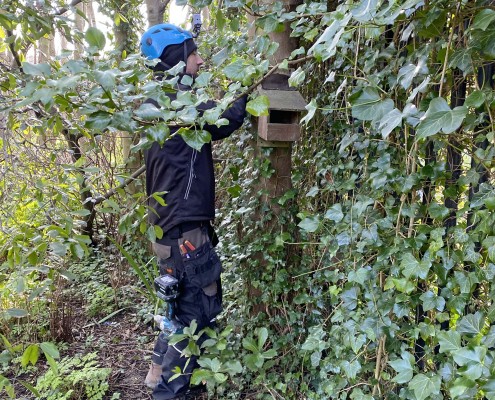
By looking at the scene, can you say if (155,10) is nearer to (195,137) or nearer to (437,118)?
(195,137)

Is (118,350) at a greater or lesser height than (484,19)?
lesser

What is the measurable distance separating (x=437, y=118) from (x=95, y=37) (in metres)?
0.94

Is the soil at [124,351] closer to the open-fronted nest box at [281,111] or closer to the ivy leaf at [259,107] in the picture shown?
the open-fronted nest box at [281,111]

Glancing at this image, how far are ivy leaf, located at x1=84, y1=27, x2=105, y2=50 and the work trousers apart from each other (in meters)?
1.45

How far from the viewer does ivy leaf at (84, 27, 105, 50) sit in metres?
1.19

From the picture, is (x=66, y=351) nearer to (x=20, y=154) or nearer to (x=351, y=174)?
(x=20, y=154)

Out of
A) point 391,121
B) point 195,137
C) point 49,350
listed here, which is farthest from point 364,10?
point 49,350

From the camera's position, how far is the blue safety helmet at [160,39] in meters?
2.38

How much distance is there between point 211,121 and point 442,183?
80cm

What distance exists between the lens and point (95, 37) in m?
Result: 1.20

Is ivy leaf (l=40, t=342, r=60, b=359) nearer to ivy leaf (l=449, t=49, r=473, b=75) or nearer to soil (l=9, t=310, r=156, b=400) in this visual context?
ivy leaf (l=449, t=49, r=473, b=75)

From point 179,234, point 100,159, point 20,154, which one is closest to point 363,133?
point 179,234

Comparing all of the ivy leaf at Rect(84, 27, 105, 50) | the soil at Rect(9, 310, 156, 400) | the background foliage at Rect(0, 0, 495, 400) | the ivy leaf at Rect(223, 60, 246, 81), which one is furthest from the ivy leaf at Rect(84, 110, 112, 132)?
the soil at Rect(9, 310, 156, 400)

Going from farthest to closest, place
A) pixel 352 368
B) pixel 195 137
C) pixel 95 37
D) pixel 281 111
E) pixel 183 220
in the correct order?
pixel 183 220
pixel 281 111
pixel 352 368
pixel 195 137
pixel 95 37
